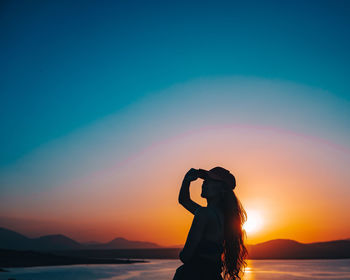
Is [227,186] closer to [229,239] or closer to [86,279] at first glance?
[229,239]

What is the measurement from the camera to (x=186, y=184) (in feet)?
11.2

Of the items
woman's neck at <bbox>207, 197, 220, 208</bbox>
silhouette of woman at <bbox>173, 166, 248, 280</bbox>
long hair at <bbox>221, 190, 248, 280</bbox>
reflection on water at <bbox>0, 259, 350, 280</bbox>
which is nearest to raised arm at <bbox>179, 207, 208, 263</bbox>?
silhouette of woman at <bbox>173, 166, 248, 280</bbox>

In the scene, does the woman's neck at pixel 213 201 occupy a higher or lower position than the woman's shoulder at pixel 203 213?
higher

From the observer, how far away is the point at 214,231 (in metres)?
3.18

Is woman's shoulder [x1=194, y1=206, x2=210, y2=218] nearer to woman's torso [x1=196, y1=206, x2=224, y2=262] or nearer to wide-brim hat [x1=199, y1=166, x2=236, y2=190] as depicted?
woman's torso [x1=196, y1=206, x2=224, y2=262]

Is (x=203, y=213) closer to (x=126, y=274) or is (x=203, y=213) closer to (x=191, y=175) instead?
(x=191, y=175)

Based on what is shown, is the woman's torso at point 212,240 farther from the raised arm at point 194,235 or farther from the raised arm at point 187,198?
the raised arm at point 187,198

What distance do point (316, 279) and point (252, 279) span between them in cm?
936

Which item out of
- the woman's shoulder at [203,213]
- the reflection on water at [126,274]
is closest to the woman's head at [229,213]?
the woman's shoulder at [203,213]

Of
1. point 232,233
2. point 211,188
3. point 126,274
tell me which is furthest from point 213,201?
point 126,274

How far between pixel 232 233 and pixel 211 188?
0.52 meters

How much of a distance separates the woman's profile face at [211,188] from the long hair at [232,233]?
97mm

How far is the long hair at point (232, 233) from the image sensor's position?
3.45 m

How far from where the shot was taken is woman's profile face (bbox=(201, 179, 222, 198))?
3.39 meters
